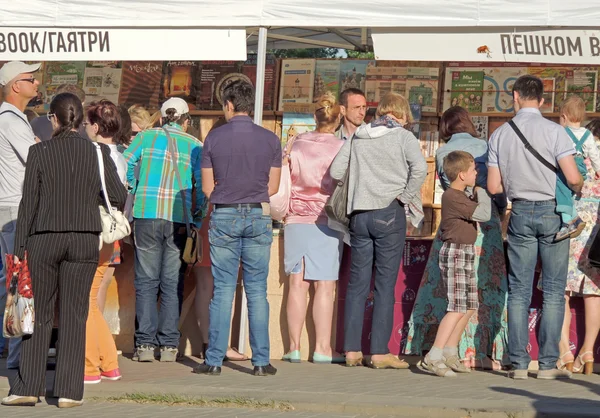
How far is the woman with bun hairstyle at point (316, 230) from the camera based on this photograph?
9.28m

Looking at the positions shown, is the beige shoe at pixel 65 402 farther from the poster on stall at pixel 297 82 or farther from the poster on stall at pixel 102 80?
the poster on stall at pixel 102 80

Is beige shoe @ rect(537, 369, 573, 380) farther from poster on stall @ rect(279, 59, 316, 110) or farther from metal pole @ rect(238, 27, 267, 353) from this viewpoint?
poster on stall @ rect(279, 59, 316, 110)

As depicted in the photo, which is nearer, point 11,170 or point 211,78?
point 11,170

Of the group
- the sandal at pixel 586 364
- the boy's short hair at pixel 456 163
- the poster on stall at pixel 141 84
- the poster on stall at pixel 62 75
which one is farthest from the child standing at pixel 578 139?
the poster on stall at pixel 62 75

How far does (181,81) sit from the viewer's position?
1205cm

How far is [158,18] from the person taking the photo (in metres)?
9.55

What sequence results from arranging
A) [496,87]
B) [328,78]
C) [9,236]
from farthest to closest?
[328,78] < [496,87] < [9,236]

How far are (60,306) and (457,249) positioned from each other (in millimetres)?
2880

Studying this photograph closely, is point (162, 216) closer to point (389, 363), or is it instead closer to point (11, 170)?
point (11, 170)

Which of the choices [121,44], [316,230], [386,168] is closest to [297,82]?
[121,44]

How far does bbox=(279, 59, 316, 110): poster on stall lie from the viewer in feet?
38.4

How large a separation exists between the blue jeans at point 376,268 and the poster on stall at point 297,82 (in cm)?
296

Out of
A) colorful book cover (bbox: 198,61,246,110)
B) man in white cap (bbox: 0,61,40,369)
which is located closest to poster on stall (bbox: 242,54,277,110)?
colorful book cover (bbox: 198,61,246,110)

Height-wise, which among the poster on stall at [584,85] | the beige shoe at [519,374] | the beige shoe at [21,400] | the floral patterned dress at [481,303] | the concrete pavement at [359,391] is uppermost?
the poster on stall at [584,85]
